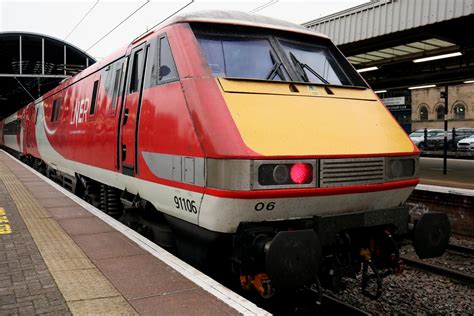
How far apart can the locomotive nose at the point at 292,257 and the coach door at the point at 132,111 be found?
2.33m

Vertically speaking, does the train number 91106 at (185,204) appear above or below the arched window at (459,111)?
below

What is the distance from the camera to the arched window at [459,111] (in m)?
44.2

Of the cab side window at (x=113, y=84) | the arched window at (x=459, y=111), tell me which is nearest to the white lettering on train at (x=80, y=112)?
the cab side window at (x=113, y=84)

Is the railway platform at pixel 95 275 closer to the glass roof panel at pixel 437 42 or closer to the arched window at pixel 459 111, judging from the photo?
the glass roof panel at pixel 437 42

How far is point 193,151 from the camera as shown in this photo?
12.3 ft

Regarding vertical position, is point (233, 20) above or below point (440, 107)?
below

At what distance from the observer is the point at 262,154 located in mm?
3441

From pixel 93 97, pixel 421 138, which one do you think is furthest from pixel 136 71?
pixel 421 138

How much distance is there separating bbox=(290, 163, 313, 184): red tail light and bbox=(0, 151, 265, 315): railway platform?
3.50 feet

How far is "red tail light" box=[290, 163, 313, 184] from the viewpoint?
142 inches

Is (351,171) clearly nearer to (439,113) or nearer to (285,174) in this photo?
(285,174)

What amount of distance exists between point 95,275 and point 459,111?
4764cm

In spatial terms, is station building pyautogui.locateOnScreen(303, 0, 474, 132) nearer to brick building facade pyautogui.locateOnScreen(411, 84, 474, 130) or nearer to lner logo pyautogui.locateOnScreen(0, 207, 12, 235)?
lner logo pyautogui.locateOnScreen(0, 207, 12, 235)

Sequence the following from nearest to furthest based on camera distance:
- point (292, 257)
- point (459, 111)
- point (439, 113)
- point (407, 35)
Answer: point (292, 257) < point (407, 35) < point (459, 111) < point (439, 113)
